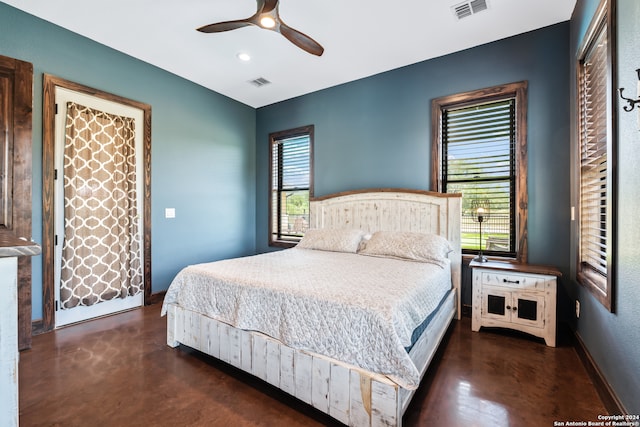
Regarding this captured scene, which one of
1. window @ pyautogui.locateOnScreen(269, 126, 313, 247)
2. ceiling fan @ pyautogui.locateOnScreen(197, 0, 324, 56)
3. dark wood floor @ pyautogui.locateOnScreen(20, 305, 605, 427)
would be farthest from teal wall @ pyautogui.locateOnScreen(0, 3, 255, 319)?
ceiling fan @ pyautogui.locateOnScreen(197, 0, 324, 56)

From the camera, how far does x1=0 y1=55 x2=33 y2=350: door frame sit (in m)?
2.29

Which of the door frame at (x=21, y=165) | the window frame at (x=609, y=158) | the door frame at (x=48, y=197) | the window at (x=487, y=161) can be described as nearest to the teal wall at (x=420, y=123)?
the window at (x=487, y=161)

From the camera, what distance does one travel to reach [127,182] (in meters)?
3.25

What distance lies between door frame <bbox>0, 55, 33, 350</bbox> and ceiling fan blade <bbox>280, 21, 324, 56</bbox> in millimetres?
2102

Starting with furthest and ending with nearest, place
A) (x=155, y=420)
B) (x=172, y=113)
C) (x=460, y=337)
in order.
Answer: (x=172, y=113)
(x=460, y=337)
(x=155, y=420)

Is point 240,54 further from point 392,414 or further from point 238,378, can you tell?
point 392,414

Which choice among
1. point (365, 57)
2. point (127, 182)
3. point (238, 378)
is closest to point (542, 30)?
point (365, 57)

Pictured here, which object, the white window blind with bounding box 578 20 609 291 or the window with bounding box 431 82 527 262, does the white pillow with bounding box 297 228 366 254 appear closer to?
the window with bounding box 431 82 527 262

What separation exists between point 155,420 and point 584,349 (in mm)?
2883

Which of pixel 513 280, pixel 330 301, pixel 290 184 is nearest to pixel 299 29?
pixel 290 184

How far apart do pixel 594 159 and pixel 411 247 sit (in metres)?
1.49

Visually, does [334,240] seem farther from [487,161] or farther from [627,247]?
[627,247]

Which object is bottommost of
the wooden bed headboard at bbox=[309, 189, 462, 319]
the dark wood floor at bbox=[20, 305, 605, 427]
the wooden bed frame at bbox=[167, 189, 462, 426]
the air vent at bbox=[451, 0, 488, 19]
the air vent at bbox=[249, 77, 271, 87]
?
the dark wood floor at bbox=[20, 305, 605, 427]

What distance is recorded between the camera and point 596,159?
2020 mm
